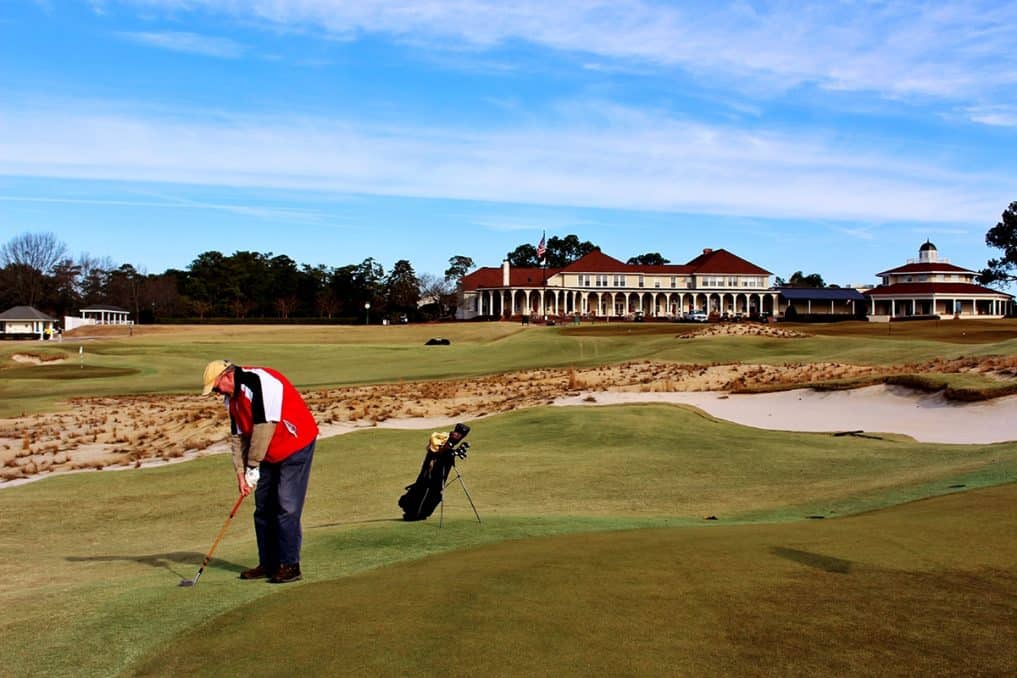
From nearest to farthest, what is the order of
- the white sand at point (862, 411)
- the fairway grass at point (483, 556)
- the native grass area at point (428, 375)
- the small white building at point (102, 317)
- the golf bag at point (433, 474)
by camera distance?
the fairway grass at point (483, 556) < the golf bag at point (433, 474) < the white sand at point (862, 411) < the native grass area at point (428, 375) < the small white building at point (102, 317)

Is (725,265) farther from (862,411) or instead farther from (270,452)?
(270,452)

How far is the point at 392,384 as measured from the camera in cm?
4456

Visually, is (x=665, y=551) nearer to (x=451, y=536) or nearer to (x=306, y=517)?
(x=451, y=536)

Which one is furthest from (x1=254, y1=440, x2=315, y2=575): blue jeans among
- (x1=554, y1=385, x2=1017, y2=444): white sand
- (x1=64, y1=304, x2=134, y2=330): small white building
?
(x1=64, y1=304, x2=134, y2=330): small white building

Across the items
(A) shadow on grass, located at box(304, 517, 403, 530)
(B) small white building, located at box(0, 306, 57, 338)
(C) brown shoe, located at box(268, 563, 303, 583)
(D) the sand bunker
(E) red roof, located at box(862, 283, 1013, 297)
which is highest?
(E) red roof, located at box(862, 283, 1013, 297)

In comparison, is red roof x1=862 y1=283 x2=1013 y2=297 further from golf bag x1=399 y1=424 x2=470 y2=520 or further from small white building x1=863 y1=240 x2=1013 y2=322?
golf bag x1=399 y1=424 x2=470 y2=520

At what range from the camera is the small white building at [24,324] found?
105250 millimetres

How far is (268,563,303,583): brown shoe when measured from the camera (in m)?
9.27

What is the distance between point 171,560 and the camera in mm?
11227

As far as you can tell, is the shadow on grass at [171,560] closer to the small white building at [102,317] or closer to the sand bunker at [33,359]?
the sand bunker at [33,359]

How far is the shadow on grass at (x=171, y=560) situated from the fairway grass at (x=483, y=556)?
7 centimetres

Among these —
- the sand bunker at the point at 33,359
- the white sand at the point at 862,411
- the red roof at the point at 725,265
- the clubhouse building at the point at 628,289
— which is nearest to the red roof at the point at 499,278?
the clubhouse building at the point at 628,289

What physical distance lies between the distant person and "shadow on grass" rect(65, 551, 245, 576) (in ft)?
3.25

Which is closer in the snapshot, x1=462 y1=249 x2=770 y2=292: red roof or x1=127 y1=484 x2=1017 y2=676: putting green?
x1=127 y1=484 x2=1017 y2=676: putting green
